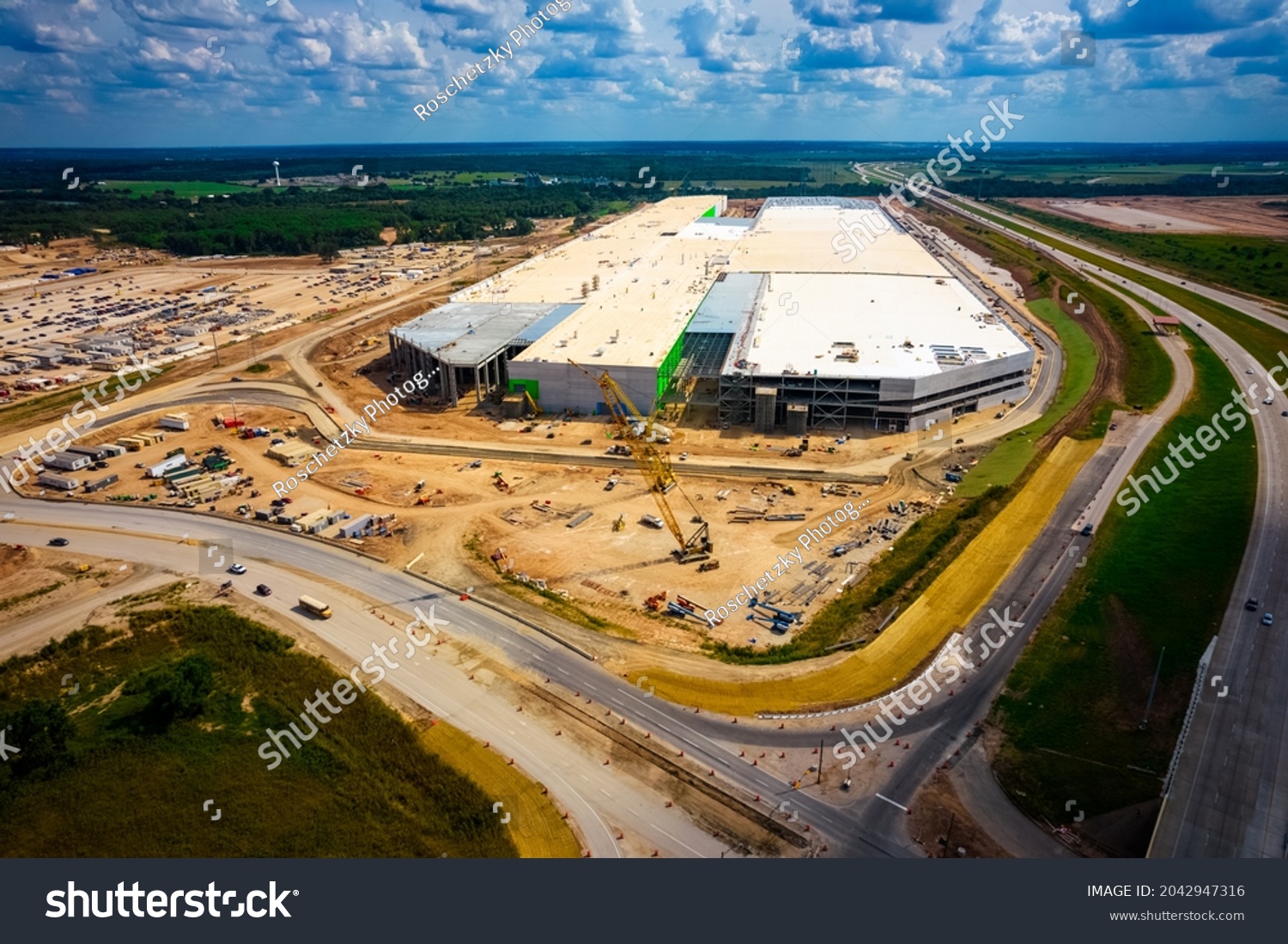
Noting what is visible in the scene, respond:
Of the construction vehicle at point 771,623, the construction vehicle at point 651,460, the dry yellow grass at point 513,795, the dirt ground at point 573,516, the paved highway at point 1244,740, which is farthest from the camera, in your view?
the construction vehicle at point 651,460

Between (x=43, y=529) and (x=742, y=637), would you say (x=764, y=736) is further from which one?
(x=43, y=529)

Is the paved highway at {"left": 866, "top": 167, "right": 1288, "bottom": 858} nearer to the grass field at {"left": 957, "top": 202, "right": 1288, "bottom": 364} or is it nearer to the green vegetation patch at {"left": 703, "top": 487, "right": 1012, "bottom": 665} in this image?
the green vegetation patch at {"left": 703, "top": 487, "right": 1012, "bottom": 665}

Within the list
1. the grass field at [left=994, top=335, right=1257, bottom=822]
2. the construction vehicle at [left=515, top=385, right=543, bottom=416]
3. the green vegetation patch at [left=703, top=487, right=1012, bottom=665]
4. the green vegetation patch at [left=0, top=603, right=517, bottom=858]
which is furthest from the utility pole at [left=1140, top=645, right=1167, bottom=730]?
the construction vehicle at [left=515, top=385, right=543, bottom=416]

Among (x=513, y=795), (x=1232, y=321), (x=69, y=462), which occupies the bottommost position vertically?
(x=513, y=795)

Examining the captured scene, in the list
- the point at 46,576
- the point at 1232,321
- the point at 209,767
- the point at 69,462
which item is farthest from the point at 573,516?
the point at 1232,321

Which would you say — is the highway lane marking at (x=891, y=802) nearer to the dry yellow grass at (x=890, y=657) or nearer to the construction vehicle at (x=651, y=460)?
the dry yellow grass at (x=890, y=657)

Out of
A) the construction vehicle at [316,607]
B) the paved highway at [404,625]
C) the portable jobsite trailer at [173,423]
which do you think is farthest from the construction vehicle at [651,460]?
the portable jobsite trailer at [173,423]

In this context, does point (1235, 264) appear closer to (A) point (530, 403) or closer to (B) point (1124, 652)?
(B) point (1124, 652)

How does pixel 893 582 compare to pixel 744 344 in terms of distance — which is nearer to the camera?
pixel 893 582
